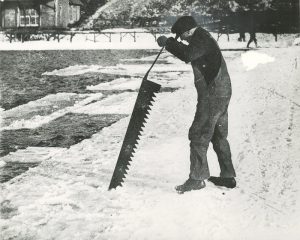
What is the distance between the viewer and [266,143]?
6664mm

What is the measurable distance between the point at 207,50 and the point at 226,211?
1428 mm

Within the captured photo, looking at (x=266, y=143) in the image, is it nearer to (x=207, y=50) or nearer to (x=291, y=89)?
(x=207, y=50)

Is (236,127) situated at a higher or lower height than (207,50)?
lower

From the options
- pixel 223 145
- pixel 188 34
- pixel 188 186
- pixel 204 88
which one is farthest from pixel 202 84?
pixel 188 186

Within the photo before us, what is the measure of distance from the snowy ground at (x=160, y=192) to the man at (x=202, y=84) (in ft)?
1.24

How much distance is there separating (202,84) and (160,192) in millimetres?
1134

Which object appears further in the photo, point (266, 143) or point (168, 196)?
point (266, 143)

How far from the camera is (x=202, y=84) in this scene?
4453mm

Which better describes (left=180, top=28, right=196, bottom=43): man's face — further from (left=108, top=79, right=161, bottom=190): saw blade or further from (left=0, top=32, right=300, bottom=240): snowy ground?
(left=0, top=32, right=300, bottom=240): snowy ground

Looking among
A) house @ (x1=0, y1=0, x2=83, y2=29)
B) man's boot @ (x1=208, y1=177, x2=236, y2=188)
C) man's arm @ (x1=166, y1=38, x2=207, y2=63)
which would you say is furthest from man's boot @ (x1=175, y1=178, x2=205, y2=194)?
house @ (x1=0, y1=0, x2=83, y2=29)

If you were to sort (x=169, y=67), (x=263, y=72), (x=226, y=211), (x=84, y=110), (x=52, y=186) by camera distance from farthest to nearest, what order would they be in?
(x=169, y=67) → (x=263, y=72) → (x=84, y=110) → (x=52, y=186) → (x=226, y=211)

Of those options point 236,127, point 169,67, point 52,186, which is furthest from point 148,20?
point 52,186

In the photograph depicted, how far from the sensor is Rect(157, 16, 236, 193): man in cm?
434

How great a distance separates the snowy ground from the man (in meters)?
0.38
